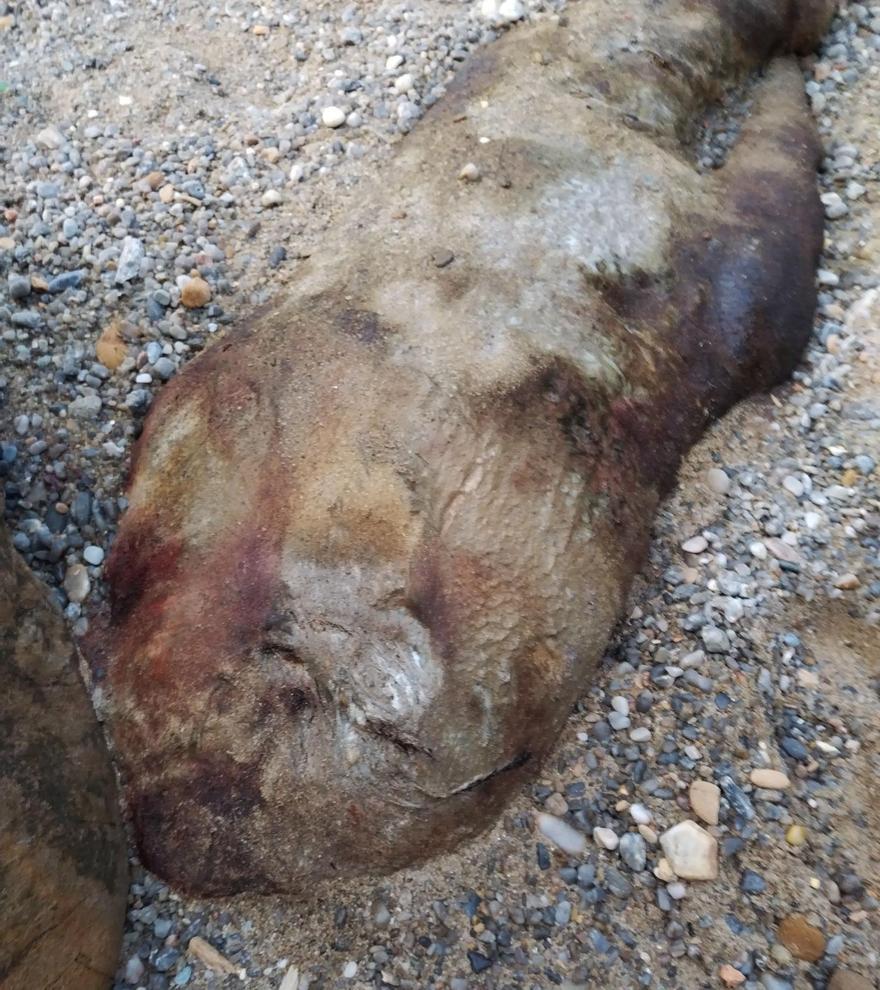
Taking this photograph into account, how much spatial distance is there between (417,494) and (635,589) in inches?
23.9

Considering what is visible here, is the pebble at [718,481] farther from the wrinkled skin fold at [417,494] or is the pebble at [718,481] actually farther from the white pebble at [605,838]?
the white pebble at [605,838]

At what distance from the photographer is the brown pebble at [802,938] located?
1.66 metres

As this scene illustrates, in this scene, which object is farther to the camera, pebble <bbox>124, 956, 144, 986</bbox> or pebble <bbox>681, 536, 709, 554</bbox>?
pebble <bbox>681, 536, 709, 554</bbox>

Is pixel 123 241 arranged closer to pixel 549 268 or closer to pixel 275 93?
pixel 275 93

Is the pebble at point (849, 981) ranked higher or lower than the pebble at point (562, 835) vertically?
lower

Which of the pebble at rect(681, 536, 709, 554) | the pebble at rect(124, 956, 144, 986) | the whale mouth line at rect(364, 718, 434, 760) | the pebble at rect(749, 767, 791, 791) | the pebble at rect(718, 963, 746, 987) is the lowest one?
the pebble at rect(718, 963, 746, 987)

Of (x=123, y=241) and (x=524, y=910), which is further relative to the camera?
(x=123, y=241)

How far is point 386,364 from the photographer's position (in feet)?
6.25

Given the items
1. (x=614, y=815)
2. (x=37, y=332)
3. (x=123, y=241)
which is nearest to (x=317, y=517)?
(x=614, y=815)

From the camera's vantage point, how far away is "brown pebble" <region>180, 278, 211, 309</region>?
2.37 metres

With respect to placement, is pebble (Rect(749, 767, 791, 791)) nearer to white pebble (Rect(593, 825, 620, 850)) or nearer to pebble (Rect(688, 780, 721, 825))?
pebble (Rect(688, 780, 721, 825))

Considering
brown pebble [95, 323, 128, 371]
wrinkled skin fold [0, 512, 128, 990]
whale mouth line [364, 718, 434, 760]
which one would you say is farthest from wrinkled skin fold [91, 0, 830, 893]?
brown pebble [95, 323, 128, 371]

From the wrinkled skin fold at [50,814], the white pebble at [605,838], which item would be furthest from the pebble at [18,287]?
the white pebble at [605,838]

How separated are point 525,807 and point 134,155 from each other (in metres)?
2.13
